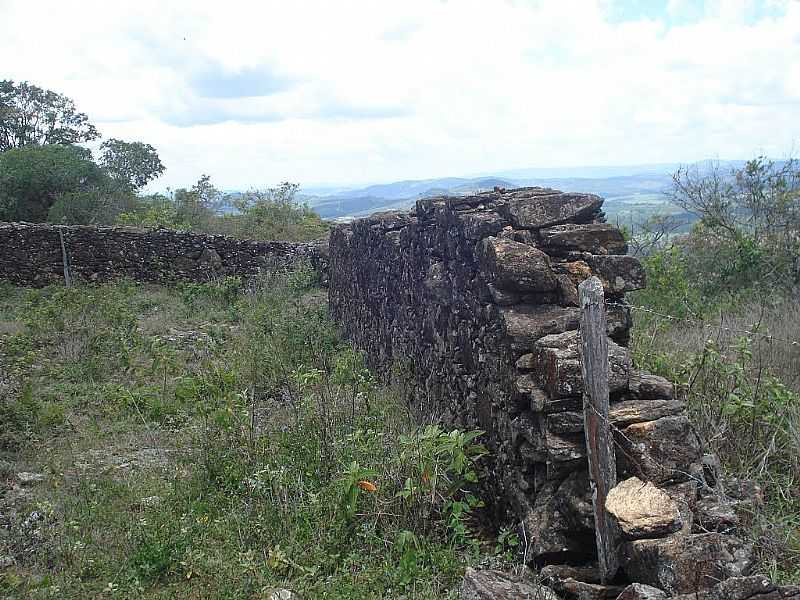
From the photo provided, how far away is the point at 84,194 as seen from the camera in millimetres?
19766

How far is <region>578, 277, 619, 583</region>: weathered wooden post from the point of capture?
12.7 ft

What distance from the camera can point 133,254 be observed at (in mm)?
15820

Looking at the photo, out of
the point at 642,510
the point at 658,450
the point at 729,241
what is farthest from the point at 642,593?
the point at 729,241

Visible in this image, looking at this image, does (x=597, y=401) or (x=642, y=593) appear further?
(x=597, y=401)

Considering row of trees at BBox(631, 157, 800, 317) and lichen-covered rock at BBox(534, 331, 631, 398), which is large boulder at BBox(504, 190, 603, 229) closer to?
lichen-covered rock at BBox(534, 331, 631, 398)

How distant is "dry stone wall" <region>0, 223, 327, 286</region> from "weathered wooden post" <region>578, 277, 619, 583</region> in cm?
1125

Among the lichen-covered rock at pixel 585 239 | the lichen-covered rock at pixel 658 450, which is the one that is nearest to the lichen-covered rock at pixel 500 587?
the lichen-covered rock at pixel 658 450

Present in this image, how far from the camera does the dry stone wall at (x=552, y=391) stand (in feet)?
12.0

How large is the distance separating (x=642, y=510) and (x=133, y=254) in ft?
47.2

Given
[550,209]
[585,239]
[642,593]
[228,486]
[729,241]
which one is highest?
[550,209]

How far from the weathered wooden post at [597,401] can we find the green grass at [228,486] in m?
1.03

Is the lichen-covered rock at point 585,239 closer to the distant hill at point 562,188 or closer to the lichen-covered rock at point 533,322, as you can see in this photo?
the lichen-covered rock at point 533,322

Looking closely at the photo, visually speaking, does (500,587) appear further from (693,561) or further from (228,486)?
(228,486)

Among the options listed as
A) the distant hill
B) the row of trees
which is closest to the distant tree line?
the distant hill
